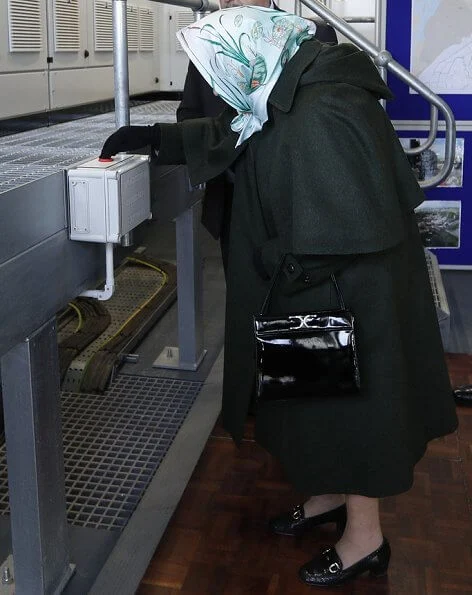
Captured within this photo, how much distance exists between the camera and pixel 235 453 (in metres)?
2.79

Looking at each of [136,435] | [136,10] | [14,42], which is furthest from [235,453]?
[136,10]

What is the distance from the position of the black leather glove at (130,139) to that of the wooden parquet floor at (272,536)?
112 cm

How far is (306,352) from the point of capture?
5.90 ft

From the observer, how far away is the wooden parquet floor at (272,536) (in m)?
2.07

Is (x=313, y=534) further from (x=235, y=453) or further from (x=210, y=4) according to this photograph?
(x=210, y=4)

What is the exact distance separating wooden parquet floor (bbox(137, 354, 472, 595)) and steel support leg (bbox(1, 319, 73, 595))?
1.07 ft

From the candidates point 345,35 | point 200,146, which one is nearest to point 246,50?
point 200,146

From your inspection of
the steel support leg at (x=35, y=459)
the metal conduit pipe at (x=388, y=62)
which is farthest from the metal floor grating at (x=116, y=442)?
the metal conduit pipe at (x=388, y=62)

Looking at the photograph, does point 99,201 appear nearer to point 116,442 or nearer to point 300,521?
point 300,521

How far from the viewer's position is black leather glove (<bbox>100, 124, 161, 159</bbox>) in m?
1.79

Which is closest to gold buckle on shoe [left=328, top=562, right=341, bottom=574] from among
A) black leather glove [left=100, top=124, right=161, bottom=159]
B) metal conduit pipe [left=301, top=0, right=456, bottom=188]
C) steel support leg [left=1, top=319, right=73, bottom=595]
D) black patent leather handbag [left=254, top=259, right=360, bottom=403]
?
black patent leather handbag [left=254, top=259, right=360, bottom=403]

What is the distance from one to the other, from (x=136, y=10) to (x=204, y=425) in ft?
9.94

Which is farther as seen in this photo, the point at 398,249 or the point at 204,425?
the point at 204,425

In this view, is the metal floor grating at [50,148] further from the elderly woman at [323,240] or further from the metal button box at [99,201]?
the elderly woman at [323,240]
